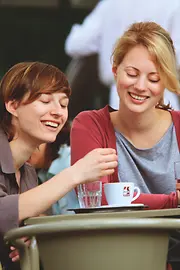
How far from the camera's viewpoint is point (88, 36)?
489cm

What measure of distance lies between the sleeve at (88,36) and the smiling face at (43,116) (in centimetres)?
290

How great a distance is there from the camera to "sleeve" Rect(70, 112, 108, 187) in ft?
7.20

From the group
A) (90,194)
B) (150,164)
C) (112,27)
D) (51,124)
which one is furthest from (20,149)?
(112,27)

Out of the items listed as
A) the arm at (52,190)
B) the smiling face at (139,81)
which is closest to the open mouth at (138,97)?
the smiling face at (139,81)

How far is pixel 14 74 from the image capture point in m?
1.99

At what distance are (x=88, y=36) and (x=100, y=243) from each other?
3573 millimetres

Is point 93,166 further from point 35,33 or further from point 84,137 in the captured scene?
point 35,33

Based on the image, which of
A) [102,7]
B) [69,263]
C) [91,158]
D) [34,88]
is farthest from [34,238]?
[102,7]

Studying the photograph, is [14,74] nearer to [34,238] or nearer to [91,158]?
[91,158]

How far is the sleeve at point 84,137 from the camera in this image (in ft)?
7.20

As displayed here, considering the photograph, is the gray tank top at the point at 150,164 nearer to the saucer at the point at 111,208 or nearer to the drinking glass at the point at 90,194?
the drinking glass at the point at 90,194

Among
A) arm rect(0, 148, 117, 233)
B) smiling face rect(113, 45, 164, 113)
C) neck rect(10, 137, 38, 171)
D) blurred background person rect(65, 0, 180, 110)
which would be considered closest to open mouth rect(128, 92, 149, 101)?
smiling face rect(113, 45, 164, 113)

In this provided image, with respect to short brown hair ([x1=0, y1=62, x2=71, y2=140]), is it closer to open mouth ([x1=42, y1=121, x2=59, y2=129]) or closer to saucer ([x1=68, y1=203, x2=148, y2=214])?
open mouth ([x1=42, y1=121, x2=59, y2=129])

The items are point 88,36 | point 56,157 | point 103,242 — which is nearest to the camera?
point 103,242
